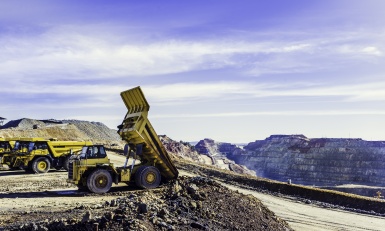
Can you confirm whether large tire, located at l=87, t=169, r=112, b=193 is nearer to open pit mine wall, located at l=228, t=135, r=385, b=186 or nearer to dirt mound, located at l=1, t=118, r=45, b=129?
dirt mound, located at l=1, t=118, r=45, b=129

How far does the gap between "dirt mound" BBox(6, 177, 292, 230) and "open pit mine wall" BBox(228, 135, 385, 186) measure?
6512 centimetres

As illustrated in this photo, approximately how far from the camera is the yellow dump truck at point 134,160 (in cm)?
1642

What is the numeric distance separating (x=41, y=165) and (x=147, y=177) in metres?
9.72

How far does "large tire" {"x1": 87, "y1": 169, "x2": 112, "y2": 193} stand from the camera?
53.7ft

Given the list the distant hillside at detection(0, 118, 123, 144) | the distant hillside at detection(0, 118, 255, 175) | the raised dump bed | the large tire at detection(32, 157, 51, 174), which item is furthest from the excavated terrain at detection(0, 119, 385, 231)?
the distant hillside at detection(0, 118, 123, 144)

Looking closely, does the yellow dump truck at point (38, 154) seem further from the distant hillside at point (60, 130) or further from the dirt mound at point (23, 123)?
the dirt mound at point (23, 123)

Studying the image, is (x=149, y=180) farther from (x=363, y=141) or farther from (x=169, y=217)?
(x=363, y=141)

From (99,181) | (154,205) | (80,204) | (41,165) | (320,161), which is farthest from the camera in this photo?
(320,161)

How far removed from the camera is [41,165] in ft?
80.0

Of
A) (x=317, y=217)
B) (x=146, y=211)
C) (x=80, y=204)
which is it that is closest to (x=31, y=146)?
(x=80, y=204)

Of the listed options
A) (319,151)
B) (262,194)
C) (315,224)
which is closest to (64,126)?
(262,194)

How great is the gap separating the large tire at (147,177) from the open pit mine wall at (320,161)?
61.7 meters

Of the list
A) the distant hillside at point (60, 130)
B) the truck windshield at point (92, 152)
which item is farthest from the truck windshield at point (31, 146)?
the distant hillside at point (60, 130)

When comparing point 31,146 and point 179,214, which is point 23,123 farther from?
point 179,214
